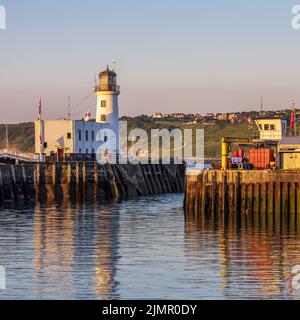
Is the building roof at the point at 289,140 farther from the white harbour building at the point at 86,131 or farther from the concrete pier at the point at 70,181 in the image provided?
the white harbour building at the point at 86,131

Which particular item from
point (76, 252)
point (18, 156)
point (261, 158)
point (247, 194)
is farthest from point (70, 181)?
point (76, 252)

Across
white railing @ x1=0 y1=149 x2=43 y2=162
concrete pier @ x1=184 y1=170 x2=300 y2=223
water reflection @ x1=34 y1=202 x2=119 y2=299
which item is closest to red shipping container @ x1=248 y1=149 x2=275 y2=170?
concrete pier @ x1=184 y1=170 x2=300 y2=223

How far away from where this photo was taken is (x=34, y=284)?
43.3 meters

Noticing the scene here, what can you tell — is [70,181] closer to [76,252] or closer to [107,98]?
[107,98]

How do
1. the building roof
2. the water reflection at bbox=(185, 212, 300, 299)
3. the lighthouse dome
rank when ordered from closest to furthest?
the water reflection at bbox=(185, 212, 300, 299) → the building roof → the lighthouse dome

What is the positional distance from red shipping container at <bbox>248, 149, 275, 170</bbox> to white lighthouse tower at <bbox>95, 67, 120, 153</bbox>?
45.5 metres

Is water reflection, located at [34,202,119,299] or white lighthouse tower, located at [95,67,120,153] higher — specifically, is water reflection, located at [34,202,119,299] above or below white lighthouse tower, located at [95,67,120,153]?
below

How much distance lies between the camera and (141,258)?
168 feet

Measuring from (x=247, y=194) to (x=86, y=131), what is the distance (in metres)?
48.6

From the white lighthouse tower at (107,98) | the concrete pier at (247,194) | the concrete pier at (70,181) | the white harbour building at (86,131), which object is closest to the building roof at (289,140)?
the concrete pier at (247,194)

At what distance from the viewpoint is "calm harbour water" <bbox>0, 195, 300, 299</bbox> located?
42031mm

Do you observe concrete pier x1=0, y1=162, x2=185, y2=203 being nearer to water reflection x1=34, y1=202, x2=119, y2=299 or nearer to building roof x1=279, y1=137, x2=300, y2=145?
water reflection x1=34, y1=202, x2=119, y2=299
